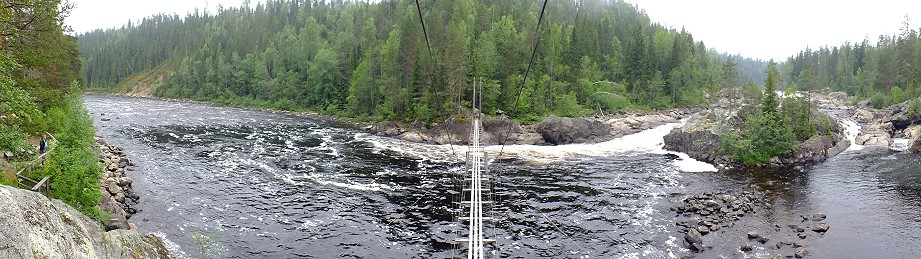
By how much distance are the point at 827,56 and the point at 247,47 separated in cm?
16972

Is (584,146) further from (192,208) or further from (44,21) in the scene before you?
(44,21)

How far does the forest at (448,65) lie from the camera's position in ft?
225

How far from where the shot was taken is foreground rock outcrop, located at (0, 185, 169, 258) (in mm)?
10062

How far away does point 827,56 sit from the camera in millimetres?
155875

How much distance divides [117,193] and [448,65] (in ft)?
138

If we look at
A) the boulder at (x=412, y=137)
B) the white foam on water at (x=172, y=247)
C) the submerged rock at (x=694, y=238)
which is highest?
the boulder at (x=412, y=137)

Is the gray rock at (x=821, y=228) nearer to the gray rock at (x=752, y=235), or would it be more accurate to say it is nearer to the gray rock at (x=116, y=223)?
the gray rock at (x=752, y=235)

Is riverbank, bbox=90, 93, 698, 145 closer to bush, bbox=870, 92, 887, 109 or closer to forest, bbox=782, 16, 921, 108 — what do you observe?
forest, bbox=782, 16, 921, 108

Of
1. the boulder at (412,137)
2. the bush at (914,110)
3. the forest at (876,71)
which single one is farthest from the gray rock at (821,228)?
the forest at (876,71)

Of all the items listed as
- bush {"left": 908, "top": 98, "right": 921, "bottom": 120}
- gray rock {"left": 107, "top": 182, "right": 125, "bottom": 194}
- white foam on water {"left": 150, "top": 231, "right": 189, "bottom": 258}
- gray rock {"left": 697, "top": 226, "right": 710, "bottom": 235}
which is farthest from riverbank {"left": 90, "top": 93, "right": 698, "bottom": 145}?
white foam on water {"left": 150, "top": 231, "right": 189, "bottom": 258}

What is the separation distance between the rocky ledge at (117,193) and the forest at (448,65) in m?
18.3

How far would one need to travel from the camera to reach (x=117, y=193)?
28984 mm

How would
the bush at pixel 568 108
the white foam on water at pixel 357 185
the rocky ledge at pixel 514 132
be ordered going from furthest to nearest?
the bush at pixel 568 108, the rocky ledge at pixel 514 132, the white foam on water at pixel 357 185

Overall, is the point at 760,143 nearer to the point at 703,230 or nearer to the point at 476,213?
the point at 703,230
